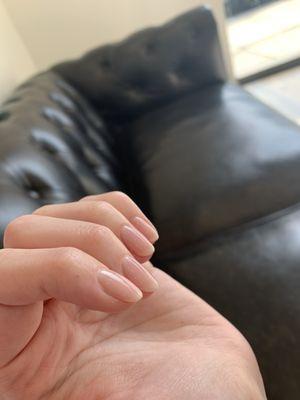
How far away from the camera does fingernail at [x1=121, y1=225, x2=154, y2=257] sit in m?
0.38

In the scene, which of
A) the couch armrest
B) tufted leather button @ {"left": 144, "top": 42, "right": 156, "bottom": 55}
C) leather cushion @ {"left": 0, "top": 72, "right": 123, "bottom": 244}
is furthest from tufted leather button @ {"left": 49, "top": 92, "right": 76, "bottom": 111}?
tufted leather button @ {"left": 144, "top": 42, "right": 156, "bottom": 55}

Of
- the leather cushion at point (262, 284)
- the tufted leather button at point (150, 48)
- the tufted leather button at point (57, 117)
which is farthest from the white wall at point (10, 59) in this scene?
the leather cushion at point (262, 284)

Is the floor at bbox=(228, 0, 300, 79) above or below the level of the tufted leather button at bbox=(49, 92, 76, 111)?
below

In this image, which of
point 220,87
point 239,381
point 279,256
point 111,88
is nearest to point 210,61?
point 220,87

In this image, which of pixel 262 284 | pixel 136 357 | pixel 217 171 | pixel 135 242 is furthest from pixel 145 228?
pixel 217 171

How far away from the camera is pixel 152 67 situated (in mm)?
1485

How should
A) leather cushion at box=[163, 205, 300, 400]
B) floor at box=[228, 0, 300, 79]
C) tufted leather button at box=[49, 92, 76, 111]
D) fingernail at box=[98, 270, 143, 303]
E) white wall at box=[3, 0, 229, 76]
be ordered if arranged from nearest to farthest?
fingernail at box=[98, 270, 143, 303]
leather cushion at box=[163, 205, 300, 400]
tufted leather button at box=[49, 92, 76, 111]
white wall at box=[3, 0, 229, 76]
floor at box=[228, 0, 300, 79]

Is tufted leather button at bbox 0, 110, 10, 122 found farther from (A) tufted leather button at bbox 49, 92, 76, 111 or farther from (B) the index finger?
(B) the index finger

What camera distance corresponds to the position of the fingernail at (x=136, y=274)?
1.12ft

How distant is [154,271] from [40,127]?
565 millimetres

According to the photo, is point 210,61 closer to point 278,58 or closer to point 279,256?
point 279,256

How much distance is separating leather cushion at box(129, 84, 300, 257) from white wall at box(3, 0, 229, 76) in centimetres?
112

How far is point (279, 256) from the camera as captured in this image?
2.18 feet

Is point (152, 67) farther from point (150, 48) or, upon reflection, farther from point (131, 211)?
point (131, 211)
